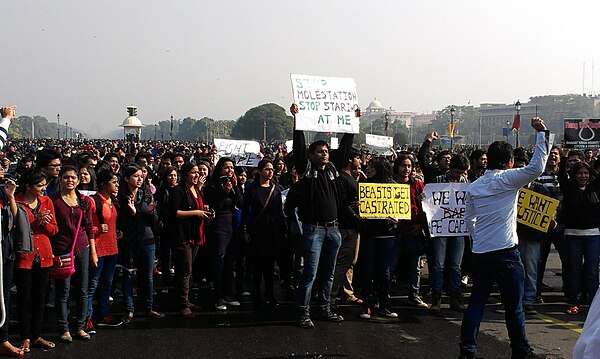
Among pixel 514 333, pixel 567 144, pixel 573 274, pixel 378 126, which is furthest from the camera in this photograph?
pixel 378 126

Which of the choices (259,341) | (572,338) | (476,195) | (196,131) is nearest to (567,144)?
(572,338)

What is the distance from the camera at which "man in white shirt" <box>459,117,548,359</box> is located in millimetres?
5520

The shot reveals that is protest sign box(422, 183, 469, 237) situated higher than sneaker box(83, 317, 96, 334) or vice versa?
protest sign box(422, 183, 469, 237)

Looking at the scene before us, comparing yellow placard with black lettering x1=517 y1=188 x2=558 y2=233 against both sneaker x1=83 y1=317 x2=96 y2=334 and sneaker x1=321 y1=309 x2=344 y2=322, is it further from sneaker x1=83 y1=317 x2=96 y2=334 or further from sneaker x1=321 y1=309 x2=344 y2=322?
sneaker x1=83 y1=317 x2=96 y2=334

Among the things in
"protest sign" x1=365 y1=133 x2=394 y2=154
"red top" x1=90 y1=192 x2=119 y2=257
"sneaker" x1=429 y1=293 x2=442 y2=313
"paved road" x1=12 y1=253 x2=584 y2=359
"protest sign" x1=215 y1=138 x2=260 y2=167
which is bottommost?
"paved road" x1=12 y1=253 x2=584 y2=359

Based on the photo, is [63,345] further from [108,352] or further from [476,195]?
[476,195]

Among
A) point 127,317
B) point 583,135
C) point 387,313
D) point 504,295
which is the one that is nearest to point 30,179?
point 127,317

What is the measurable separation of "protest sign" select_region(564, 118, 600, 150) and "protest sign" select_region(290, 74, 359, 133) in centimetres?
772

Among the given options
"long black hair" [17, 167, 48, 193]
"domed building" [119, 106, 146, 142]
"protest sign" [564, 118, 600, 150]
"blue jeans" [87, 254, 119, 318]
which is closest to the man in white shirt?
"blue jeans" [87, 254, 119, 318]

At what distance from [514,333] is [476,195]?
129cm

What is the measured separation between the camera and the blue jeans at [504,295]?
5527mm

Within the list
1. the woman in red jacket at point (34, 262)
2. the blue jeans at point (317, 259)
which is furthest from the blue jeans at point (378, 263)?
the woman in red jacket at point (34, 262)

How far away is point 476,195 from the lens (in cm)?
574

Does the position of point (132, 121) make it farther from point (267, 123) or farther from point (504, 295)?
point (504, 295)
